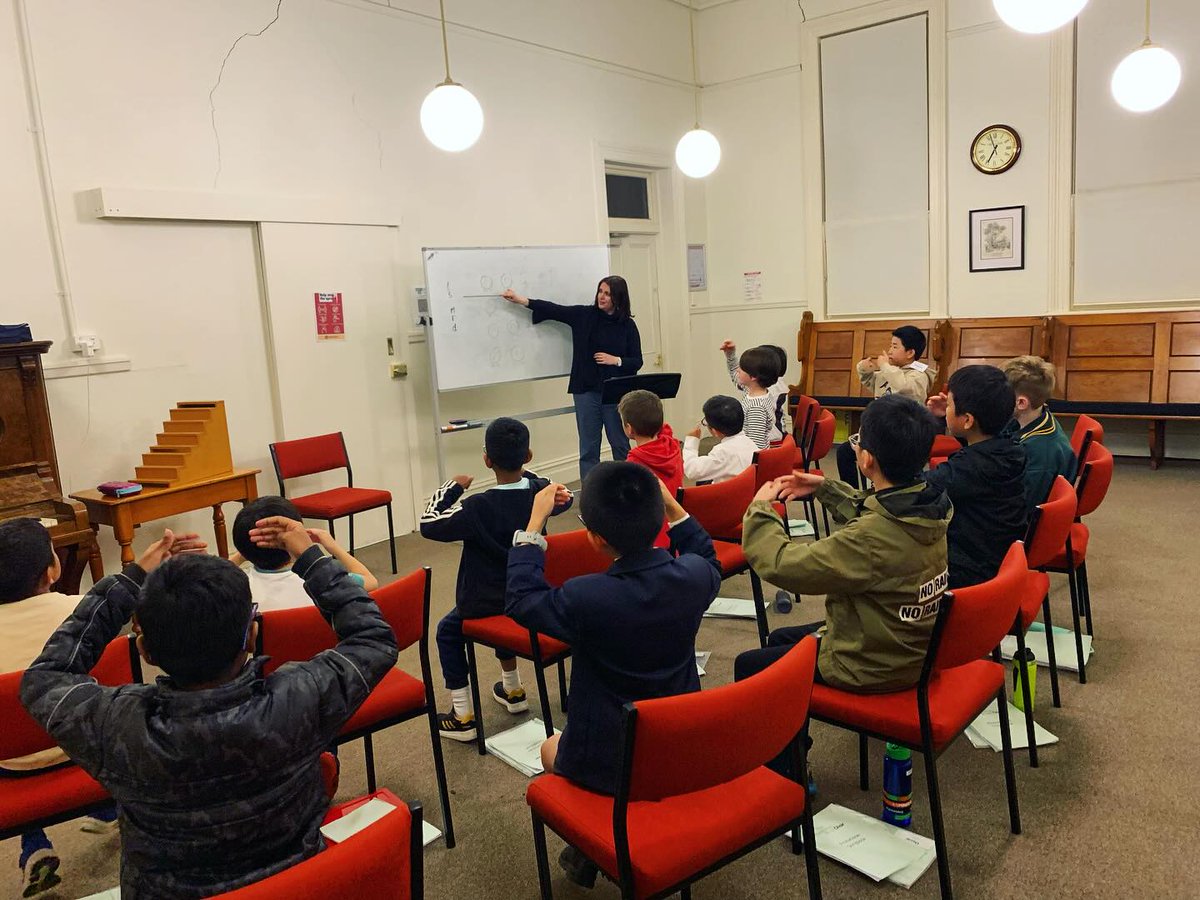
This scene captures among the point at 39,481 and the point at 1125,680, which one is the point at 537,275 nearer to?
the point at 39,481

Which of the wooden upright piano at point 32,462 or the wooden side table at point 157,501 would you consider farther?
the wooden side table at point 157,501

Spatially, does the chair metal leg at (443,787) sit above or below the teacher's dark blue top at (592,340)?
below

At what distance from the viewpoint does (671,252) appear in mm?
7742

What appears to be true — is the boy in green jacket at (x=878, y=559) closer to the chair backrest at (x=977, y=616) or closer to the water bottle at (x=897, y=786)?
the chair backrest at (x=977, y=616)

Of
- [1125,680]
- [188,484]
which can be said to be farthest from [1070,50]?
[188,484]

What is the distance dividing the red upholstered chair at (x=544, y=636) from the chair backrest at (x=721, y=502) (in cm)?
54

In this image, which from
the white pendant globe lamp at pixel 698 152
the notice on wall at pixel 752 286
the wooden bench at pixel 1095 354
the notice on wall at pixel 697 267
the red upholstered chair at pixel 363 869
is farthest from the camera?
the notice on wall at pixel 697 267

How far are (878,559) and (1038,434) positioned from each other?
1.56 metres

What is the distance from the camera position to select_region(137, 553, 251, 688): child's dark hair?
1220 mm

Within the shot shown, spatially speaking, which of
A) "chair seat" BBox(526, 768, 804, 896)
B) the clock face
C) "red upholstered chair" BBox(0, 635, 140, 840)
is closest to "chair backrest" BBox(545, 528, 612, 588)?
"chair seat" BBox(526, 768, 804, 896)

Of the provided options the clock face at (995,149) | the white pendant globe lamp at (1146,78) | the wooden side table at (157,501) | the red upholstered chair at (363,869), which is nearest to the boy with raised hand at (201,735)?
the red upholstered chair at (363,869)

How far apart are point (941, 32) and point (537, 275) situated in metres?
3.74

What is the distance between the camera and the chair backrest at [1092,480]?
3012 mm

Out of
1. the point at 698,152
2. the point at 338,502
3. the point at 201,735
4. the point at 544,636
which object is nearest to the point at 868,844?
the point at 544,636
